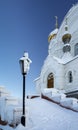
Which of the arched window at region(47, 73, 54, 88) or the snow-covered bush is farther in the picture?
the arched window at region(47, 73, 54, 88)

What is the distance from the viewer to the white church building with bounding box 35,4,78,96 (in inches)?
893

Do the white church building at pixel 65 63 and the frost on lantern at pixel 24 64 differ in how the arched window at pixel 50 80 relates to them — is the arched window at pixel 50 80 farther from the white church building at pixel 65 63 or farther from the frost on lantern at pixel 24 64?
the frost on lantern at pixel 24 64

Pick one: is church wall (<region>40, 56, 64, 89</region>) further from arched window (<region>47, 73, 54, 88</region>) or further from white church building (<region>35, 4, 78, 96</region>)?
arched window (<region>47, 73, 54, 88</region>)

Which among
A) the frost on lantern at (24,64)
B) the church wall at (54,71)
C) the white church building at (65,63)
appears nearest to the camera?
the frost on lantern at (24,64)

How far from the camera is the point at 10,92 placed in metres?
12.3

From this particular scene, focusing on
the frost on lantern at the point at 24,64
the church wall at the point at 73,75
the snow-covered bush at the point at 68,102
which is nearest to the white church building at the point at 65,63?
the church wall at the point at 73,75

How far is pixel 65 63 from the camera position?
2405cm

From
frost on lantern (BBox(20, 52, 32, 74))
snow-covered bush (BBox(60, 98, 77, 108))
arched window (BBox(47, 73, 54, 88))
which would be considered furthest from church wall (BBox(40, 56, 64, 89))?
frost on lantern (BBox(20, 52, 32, 74))

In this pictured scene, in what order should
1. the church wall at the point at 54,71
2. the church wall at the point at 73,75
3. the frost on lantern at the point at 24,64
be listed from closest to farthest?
the frost on lantern at the point at 24,64, the church wall at the point at 73,75, the church wall at the point at 54,71

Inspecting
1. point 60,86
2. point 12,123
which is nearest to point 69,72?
point 60,86

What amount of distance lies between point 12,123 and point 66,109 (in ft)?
12.3

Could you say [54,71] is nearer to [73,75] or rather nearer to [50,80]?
[50,80]

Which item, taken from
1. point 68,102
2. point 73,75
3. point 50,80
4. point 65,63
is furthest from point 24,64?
point 50,80

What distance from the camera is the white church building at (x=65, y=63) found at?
74.4 ft
